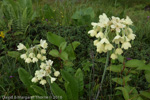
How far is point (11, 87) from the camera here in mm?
1807

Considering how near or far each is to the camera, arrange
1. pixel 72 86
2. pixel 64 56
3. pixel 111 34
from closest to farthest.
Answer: pixel 111 34
pixel 72 86
pixel 64 56

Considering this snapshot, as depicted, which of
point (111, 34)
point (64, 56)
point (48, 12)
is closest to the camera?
point (111, 34)

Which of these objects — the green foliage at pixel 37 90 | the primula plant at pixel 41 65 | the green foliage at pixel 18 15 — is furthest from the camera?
the green foliage at pixel 18 15

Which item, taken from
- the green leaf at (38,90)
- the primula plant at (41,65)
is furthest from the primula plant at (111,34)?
the green leaf at (38,90)

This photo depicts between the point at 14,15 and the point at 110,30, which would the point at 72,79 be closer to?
the point at 110,30

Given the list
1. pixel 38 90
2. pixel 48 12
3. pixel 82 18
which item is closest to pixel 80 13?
pixel 82 18

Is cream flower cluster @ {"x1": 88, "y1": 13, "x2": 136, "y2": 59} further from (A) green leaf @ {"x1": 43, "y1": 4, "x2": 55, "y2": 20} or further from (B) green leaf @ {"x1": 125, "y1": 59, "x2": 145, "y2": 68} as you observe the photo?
(A) green leaf @ {"x1": 43, "y1": 4, "x2": 55, "y2": 20}

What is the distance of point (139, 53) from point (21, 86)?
5.23 ft

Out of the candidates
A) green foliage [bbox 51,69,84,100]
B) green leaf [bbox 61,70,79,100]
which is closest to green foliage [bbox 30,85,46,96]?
green foliage [bbox 51,69,84,100]

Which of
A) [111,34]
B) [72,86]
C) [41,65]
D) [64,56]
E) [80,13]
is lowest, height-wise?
[72,86]

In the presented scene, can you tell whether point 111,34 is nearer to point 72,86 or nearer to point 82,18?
point 72,86

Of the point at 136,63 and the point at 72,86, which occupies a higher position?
the point at 136,63

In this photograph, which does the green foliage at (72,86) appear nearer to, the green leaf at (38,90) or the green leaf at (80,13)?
the green leaf at (38,90)

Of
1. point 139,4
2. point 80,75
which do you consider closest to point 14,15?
point 80,75
